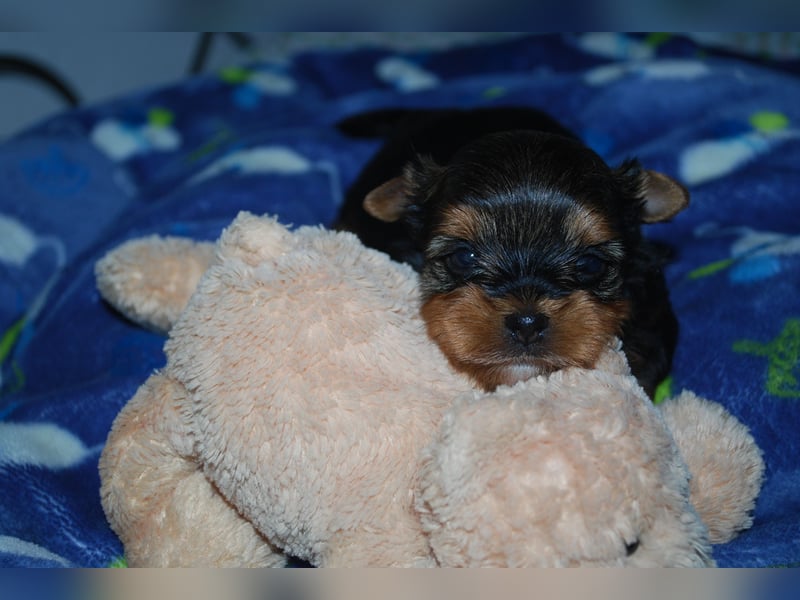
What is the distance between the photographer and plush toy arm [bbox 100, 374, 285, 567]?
1920 millimetres

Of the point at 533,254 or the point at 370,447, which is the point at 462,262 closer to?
the point at 533,254

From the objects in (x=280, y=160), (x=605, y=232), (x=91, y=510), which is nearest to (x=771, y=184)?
(x=605, y=232)

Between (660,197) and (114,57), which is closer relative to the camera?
(660,197)

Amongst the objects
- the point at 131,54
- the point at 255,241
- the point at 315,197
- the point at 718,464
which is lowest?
the point at 131,54

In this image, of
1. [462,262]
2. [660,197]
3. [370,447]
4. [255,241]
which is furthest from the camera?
[660,197]

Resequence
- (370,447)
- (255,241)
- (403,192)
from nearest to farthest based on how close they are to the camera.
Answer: (370,447) → (255,241) → (403,192)

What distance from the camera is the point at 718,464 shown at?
200 centimetres

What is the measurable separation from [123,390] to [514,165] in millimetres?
1300

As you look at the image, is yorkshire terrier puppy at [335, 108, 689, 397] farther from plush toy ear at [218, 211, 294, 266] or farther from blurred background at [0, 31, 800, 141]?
blurred background at [0, 31, 800, 141]

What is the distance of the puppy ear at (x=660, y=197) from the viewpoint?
243 centimetres

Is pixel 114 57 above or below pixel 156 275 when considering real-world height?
below

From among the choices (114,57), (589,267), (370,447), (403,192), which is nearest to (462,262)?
(589,267)

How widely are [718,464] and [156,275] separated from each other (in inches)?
60.1

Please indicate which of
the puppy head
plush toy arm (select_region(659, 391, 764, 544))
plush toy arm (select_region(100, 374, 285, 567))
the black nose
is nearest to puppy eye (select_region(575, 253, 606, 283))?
the puppy head
